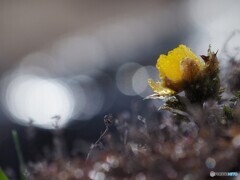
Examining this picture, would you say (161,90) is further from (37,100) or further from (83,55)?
(83,55)

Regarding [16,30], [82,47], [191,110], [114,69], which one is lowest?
[191,110]

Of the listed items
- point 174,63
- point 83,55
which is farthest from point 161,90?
point 83,55

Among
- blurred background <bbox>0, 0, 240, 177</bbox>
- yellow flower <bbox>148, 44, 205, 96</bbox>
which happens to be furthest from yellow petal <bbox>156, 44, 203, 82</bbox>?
blurred background <bbox>0, 0, 240, 177</bbox>

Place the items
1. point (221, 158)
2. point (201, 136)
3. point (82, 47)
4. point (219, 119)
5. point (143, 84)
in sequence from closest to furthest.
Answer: point (221, 158) → point (201, 136) → point (219, 119) → point (143, 84) → point (82, 47)

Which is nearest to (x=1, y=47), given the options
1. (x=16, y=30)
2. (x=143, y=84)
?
(x=16, y=30)

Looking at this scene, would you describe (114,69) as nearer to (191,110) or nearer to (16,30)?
(191,110)

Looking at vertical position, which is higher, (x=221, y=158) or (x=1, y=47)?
(x=1, y=47)
